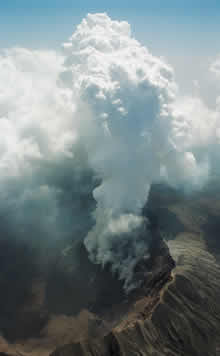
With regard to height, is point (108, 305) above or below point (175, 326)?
above

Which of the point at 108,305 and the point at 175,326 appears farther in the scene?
the point at 108,305

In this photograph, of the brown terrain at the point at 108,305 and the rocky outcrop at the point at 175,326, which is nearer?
the rocky outcrop at the point at 175,326

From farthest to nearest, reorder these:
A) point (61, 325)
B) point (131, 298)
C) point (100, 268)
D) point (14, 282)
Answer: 1. point (100, 268)
2. point (14, 282)
3. point (131, 298)
4. point (61, 325)

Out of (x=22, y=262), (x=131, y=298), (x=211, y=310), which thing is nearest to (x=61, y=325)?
A: (x=131, y=298)

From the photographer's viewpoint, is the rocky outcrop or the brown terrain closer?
the rocky outcrop

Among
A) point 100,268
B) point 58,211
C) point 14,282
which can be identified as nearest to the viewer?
point 14,282

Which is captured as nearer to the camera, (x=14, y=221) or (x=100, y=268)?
(x=100, y=268)

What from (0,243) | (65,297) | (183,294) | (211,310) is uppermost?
(0,243)

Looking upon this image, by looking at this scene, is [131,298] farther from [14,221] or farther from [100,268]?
[14,221]
